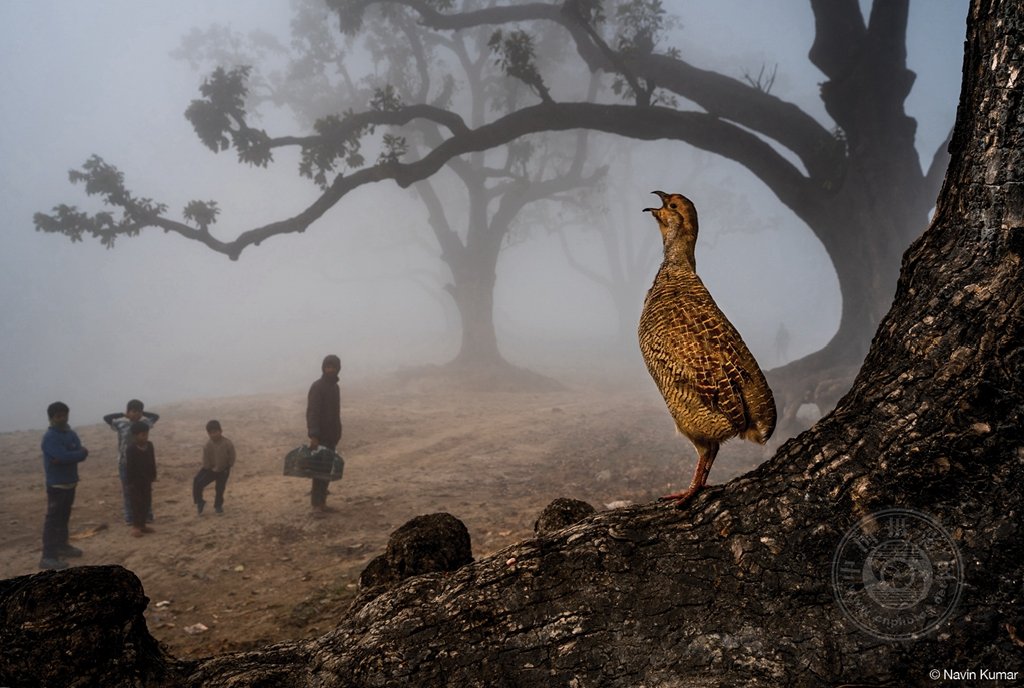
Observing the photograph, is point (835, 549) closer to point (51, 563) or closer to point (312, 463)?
point (312, 463)

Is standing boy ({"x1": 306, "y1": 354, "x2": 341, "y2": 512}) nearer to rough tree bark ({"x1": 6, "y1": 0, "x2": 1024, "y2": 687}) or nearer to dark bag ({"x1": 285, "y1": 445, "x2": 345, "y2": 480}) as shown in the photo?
dark bag ({"x1": 285, "y1": 445, "x2": 345, "y2": 480})

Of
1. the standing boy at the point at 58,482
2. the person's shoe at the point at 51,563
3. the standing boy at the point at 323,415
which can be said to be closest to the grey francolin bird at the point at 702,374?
the standing boy at the point at 323,415

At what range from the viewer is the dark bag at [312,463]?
7984 millimetres

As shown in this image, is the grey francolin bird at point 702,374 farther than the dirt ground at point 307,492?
No

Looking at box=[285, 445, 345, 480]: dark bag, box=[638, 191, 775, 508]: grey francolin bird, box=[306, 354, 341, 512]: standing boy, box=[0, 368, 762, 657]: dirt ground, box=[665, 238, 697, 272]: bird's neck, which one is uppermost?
box=[665, 238, 697, 272]: bird's neck

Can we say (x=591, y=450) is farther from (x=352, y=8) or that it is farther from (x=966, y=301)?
(x=352, y=8)

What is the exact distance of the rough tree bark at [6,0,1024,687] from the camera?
5.10 ft

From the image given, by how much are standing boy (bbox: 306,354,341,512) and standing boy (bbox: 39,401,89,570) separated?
9.27 feet

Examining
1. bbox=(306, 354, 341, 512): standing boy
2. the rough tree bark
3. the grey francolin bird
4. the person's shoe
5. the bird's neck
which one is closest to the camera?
Answer: the rough tree bark

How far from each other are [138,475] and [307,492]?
104 inches

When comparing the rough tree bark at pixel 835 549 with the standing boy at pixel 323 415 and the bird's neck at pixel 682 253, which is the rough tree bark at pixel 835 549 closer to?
the bird's neck at pixel 682 253

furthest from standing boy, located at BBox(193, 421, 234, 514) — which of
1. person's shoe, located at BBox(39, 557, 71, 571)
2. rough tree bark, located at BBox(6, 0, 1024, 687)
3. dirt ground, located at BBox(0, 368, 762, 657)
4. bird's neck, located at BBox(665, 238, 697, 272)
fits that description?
bird's neck, located at BBox(665, 238, 697, 272)

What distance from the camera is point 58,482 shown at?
22.6 feet

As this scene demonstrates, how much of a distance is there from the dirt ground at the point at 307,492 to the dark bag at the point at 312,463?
0.70m
